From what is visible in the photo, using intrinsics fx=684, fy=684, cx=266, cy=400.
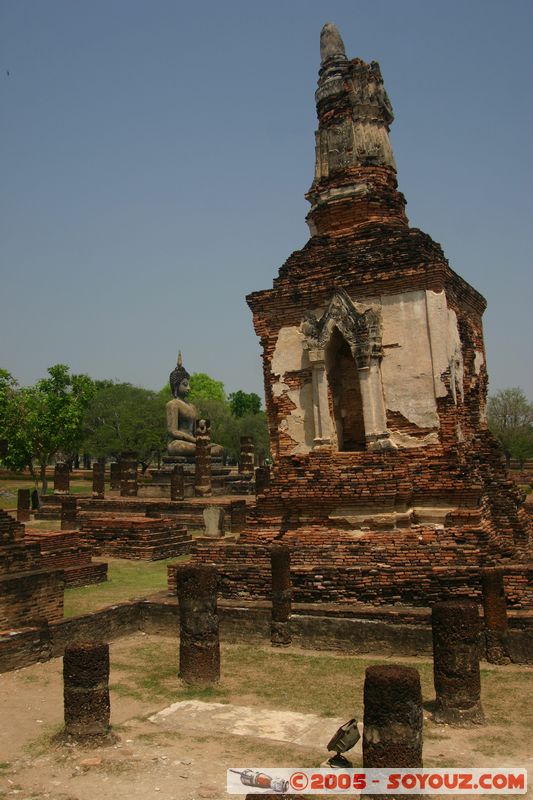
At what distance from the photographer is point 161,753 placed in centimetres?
507

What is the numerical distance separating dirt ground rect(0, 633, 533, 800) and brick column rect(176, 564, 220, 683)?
427 millimetres

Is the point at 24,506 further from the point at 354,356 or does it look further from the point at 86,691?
the point at 86,691

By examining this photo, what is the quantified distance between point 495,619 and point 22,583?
5.81m

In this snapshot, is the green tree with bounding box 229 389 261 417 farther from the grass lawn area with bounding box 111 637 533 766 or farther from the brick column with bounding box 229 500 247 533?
the grass lawn area with bounding box 111 637 533 766

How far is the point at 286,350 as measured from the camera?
10.7 m

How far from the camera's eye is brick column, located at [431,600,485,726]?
5625mm

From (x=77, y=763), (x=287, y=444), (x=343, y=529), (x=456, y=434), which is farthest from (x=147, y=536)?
(x=77, y=763)

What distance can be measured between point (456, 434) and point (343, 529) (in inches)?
80.2

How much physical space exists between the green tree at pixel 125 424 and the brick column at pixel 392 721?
129 ft

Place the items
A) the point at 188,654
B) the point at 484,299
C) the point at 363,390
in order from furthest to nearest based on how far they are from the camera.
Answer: the point at 484,299 < the point at 363,390 < the point at 188,654

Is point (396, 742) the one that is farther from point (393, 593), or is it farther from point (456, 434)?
point (456, 434)

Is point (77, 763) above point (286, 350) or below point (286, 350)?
below

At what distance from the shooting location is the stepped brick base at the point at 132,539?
53.4 ft

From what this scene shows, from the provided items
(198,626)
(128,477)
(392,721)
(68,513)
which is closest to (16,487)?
(128,477)
